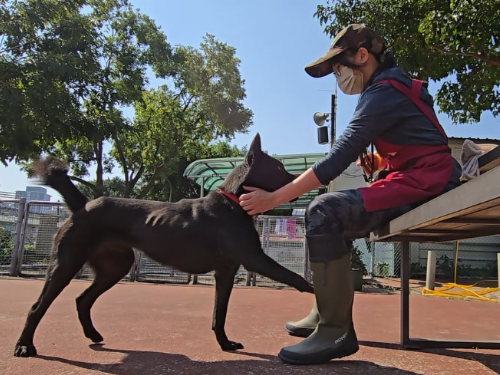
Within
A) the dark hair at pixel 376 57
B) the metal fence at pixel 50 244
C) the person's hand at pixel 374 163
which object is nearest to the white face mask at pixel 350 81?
the dark hair at pixel 376 57

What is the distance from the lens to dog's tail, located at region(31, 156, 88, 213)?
109 inches

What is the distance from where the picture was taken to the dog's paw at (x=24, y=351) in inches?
92.7

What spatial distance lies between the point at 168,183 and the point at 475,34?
26220 millimetres

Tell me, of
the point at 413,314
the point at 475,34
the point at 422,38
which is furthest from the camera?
the point at 422,38

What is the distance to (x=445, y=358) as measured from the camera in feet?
8.04

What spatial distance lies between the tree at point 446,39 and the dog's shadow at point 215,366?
6057 millimetres

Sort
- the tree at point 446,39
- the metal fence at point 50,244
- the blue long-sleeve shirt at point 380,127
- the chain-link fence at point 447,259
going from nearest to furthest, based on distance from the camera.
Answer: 1. the blue long-sleeve shirt at point 380,127
2. the tree at point 446,39
3. the metal fence at point 50,244
4. the chain-link fence at point 447,259

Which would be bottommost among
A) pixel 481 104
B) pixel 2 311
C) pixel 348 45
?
pixel 2 311

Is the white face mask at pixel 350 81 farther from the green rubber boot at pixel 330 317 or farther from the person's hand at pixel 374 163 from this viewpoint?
the green rubber boot at pixel 330 317

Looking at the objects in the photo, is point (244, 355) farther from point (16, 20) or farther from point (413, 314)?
point (16, 20)

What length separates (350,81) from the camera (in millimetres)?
2365

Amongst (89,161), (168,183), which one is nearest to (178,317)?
(89,161)

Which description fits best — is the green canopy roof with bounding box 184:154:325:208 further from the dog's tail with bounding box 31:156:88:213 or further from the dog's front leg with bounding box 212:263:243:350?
the dog's front leg with bounding box 212:263:243:350

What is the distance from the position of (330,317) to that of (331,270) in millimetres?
244
